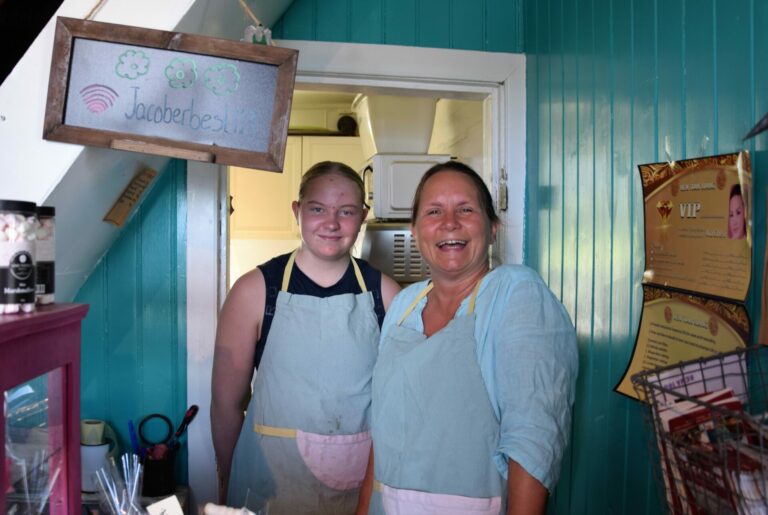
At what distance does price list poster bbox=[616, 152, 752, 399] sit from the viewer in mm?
1187

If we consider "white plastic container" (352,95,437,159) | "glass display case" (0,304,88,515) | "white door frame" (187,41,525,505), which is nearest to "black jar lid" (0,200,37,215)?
"glass display case" (0,304,88,515)

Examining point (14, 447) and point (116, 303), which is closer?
point (14, 447)

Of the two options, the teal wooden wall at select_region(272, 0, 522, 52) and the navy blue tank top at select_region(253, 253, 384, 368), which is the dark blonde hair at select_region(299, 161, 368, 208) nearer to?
the navy blue tank top at select_region(253, 253, 384, 368)

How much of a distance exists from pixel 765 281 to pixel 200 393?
1.68 meters

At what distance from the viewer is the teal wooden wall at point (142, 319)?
2160 mm

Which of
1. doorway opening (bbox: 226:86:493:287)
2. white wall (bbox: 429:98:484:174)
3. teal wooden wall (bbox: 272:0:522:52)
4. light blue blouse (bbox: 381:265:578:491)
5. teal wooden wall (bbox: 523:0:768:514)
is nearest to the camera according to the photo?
light blue blouse (bbox: 381:265:578:491)

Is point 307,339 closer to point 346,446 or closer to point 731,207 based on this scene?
point 346,446

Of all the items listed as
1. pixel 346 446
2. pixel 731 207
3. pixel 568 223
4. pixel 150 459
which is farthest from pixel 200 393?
pixel 731 207

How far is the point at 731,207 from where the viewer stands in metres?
1.20

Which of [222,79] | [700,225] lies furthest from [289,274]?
[700,225]

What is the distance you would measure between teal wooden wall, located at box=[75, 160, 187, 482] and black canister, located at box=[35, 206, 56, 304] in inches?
49.8

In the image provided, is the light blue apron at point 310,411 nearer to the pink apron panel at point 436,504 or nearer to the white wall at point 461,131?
the pink apron panel at point 436,504

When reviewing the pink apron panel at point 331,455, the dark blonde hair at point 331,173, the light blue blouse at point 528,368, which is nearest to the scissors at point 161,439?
the pink apron panel at point 331,455

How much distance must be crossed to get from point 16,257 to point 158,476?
141 centimetres
